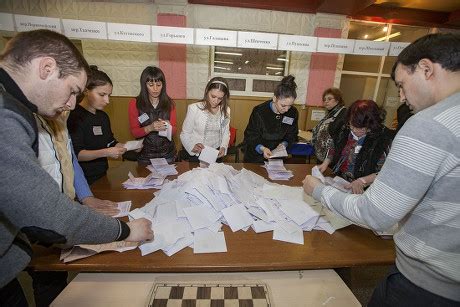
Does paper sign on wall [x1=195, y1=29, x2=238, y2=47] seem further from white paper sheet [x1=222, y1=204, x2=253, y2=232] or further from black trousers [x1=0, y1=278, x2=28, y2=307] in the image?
black trousers [x1=0, y1=278, x2=28, y2=307]

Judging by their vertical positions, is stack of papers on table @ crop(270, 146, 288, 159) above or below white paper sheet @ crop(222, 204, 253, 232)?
above

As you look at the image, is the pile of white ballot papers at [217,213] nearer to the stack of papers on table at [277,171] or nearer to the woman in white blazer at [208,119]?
the stack of papers on table at [277,171]

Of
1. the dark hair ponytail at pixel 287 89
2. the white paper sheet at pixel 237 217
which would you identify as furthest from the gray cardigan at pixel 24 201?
the dark hair ponytail at pixel 287 89

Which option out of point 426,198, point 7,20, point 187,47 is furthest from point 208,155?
point 187,47

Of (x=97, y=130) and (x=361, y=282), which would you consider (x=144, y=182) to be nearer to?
(x=97, y=130)

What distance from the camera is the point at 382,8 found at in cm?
511

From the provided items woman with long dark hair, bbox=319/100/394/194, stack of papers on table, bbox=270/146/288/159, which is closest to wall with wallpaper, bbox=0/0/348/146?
stack of papers on table, bbox=270/146/288/159

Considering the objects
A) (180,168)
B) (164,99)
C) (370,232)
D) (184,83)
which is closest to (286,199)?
(370,232)

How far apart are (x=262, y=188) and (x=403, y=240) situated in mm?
934

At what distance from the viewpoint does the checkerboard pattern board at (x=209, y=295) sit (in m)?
0.99

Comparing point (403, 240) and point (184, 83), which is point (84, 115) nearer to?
point (403, 240)

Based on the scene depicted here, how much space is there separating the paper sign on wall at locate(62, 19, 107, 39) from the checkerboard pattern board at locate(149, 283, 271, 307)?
2.29 m

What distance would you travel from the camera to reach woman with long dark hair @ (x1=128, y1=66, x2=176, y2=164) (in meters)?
2.44

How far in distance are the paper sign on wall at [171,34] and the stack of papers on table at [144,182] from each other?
4.33 feet
